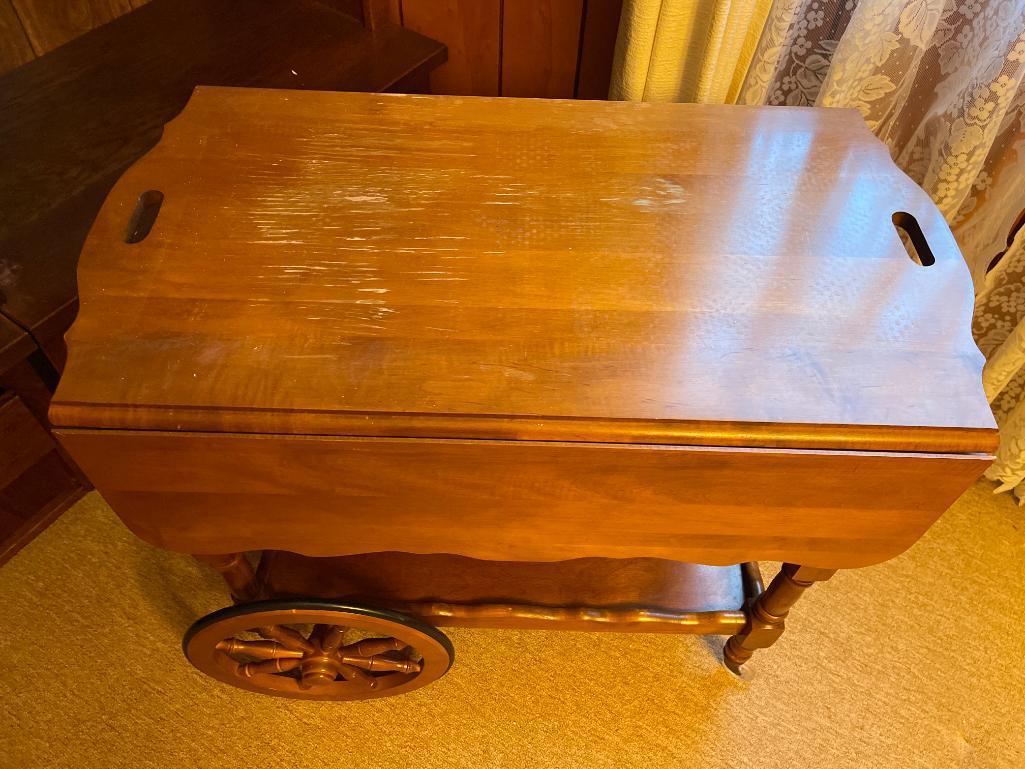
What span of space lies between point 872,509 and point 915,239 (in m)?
0.32

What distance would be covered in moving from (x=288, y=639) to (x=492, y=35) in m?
1.09

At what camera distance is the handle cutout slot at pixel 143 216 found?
0.85m

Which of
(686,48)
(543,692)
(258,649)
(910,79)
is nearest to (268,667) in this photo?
(258,649)

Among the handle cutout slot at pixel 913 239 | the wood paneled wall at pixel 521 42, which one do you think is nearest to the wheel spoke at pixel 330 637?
the handle cutout slot at pixel 913 239

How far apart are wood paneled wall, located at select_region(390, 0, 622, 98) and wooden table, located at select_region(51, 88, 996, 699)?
0.46 m

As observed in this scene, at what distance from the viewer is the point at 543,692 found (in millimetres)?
1210

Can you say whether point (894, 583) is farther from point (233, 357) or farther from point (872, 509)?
point (233, 357)

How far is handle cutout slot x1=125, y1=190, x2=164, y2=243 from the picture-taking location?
0.85 meters

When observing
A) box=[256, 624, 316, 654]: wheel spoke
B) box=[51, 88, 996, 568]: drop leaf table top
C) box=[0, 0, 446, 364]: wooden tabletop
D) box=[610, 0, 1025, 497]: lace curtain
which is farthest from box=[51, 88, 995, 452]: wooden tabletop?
box=[256, 624, 316, 654]: wheel spoke

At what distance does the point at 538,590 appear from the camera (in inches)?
43.4

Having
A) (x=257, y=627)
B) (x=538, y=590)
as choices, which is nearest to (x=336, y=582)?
(x=257, y=627)

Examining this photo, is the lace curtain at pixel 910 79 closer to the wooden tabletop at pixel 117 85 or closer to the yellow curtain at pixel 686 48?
the yellow curtain at pixel 686 48

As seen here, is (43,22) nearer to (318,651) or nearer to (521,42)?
(521,42)

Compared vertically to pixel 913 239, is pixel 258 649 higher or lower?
lower
